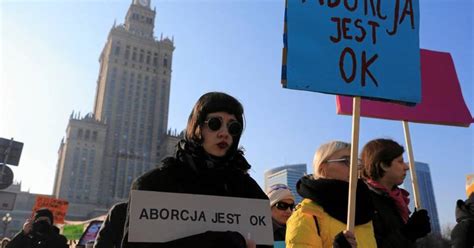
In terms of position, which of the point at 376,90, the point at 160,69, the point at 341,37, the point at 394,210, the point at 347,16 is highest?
the point at 160,69

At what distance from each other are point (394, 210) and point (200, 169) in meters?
1.37

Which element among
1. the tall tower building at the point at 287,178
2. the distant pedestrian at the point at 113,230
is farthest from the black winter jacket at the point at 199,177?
the distant pedestrian at the point at 113,230

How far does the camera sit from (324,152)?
2352 millimetres

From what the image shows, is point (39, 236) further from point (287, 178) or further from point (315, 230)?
point (287, 178)

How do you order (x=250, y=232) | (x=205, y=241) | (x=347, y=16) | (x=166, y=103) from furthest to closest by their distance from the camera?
(x=166, y=103), (x=347, y=16), (x=250, y=232), (x=205, y=241)

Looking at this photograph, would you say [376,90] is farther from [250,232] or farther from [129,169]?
[129,169]

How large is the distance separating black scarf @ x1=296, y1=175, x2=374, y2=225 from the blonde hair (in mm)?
103

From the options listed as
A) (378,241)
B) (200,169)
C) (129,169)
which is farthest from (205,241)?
(129,169)

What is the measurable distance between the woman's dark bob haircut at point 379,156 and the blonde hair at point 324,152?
37cm

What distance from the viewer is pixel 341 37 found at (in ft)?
7.79

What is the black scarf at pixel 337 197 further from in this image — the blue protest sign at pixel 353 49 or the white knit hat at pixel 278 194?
the white knit hat at pixel 278 194

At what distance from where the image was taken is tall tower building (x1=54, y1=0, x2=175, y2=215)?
68.2 meters

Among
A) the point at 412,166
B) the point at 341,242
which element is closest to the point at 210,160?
the point at 341,242

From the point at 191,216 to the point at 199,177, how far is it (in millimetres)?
176
